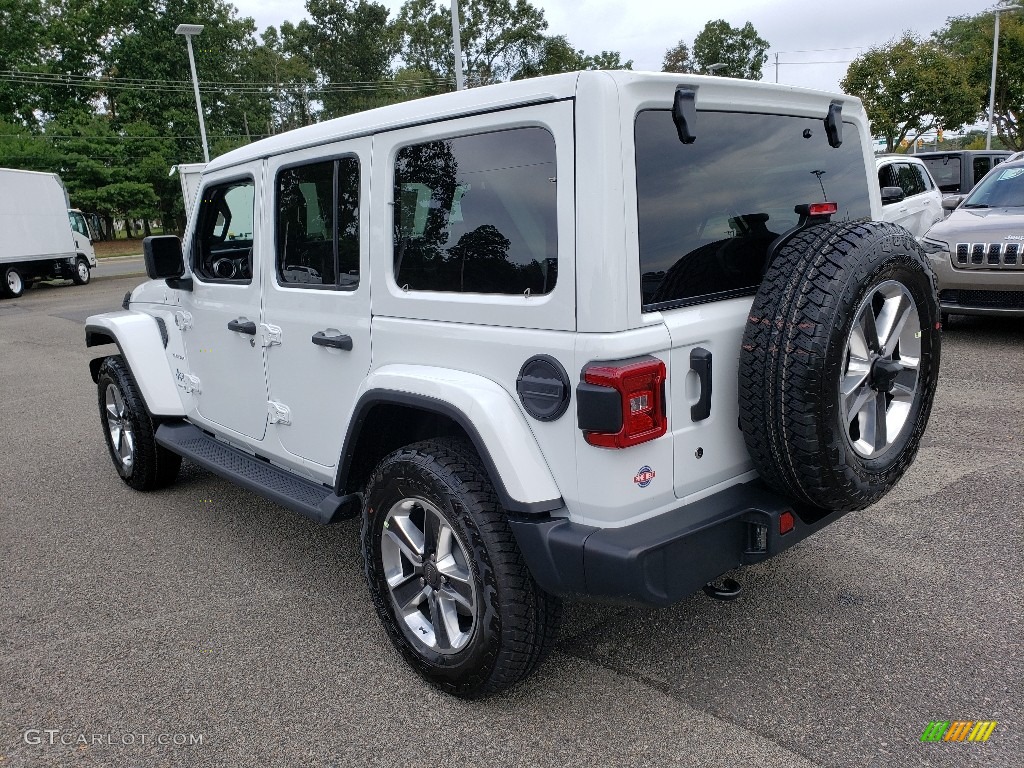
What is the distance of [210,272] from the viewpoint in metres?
4.01

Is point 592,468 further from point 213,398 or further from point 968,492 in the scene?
point 968,492

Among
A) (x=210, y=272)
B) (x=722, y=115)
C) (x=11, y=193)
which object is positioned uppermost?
(x=11, y=193)

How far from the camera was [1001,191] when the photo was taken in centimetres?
819

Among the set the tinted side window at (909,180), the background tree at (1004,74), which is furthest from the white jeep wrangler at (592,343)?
the background tree at (1004,74)

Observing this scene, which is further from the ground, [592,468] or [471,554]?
[592,468]

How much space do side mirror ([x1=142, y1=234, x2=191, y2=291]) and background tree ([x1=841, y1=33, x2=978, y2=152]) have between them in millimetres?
35153

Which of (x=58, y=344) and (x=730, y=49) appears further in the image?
(x=730, y=49)

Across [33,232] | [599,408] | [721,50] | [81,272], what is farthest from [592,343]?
[721,50]

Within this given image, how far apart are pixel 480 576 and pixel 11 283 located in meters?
22.6

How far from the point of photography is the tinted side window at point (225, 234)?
3.68 meters

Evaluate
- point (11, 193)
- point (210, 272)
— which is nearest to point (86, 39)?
point (11, 193)

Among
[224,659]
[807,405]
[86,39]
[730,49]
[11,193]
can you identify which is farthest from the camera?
[730,49]

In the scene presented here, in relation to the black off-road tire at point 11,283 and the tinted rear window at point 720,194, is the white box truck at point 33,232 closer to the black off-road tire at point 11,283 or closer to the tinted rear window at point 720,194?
the black off-road tire at point 11,283

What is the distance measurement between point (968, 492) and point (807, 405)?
2.63m
